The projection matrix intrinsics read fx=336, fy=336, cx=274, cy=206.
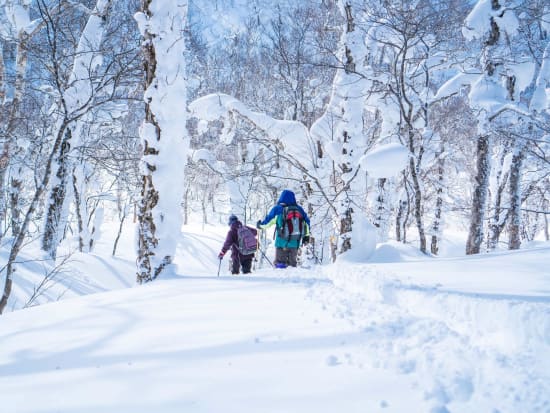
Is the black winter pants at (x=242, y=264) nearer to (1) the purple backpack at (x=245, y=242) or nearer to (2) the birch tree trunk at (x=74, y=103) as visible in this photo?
(1) the purple backpack at (x=245, y=242)

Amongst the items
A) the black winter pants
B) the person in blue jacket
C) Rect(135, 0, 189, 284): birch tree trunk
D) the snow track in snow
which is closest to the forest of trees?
Rect(135, 0, 189, 284): birch tree trunk

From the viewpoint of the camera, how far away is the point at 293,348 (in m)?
2.17

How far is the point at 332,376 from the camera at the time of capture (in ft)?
5.96

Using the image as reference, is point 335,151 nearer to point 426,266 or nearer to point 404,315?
point 426,266

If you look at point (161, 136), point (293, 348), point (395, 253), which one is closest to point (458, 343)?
point (293, 348)

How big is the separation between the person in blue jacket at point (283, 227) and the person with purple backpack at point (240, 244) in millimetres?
841

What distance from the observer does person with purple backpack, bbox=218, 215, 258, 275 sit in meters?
7.64

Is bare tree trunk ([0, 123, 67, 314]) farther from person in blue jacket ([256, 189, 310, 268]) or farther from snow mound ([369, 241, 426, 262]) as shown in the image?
snow mound ([369, 241, 426, 262])

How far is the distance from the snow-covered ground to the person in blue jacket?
2803mm

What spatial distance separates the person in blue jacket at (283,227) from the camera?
684cm

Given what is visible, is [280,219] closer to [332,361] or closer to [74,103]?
[74,103]

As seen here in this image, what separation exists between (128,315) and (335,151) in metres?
6.34

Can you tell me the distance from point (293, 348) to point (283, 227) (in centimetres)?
468

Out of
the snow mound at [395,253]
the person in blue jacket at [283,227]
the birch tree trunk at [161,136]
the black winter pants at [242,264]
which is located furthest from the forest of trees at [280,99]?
the black winter pants at [242,264]
